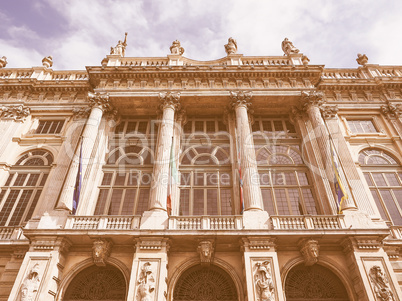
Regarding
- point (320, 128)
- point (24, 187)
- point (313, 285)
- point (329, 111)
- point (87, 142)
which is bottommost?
point (313, 285)

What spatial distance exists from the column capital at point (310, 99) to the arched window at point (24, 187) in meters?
18.0

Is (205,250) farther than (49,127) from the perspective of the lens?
No

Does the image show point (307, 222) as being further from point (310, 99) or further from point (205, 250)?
point (310, 99)

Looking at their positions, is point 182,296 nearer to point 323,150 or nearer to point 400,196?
point 323,150

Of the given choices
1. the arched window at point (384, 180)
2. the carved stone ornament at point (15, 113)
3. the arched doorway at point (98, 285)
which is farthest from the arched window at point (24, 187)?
the arched window at point (384, 180)

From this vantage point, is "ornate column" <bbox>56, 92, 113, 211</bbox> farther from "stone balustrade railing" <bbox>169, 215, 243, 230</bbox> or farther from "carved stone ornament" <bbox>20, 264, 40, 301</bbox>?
"stone balustrade railing" <bbox>169, 215, 243, 230</bbox>

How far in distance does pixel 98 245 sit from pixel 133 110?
36.3 ft

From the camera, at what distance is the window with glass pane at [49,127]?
21.5 m

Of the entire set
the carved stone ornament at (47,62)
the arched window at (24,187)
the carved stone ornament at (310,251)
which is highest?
the carved stone ornament at (47,62)

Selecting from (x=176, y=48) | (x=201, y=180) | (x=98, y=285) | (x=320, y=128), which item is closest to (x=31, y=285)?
(x=98, y=285)

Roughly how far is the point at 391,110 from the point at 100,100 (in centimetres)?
2136

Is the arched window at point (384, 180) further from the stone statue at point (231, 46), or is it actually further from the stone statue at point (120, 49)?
the stone statue at point (120, 49)

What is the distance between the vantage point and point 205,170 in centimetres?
1897

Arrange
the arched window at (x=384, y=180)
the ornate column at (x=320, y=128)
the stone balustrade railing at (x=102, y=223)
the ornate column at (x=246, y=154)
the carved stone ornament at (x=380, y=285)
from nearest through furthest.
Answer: the carved stone ornament at (x=380, y=285) → the stone balustrade railing at (x=102, y=223) → the ornate column at (x=246, y=154) → the ornate column at (x=320, y=128) → the arched window at (x=384, y=180)
